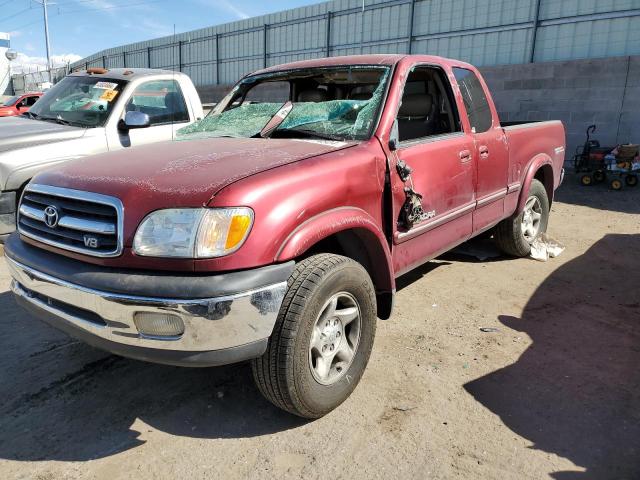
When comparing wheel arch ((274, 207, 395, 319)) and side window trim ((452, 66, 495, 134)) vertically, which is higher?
side window trim ((452, 66, 495, 134))

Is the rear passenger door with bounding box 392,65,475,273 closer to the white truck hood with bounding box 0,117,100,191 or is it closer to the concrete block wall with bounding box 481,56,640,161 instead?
the white truck hood with bounding box 0,117,100,191

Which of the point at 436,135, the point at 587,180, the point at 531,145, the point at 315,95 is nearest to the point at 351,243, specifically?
the point at 436,135

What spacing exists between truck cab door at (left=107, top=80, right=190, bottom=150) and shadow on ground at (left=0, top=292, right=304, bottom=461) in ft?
8.54

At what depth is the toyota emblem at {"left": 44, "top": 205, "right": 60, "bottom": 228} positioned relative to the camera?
2.46 m

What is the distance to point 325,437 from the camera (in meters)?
2.51

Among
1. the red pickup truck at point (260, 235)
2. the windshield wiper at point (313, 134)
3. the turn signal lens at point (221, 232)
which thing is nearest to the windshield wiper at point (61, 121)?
the red pickup truck at point (260, 235)

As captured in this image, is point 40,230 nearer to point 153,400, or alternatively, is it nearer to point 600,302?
point 153,400

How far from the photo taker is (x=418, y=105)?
3.98m

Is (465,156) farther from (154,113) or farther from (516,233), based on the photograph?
(154,113)

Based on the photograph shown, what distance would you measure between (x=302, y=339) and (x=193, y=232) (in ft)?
2.25

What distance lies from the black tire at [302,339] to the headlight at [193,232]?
0.36 meters

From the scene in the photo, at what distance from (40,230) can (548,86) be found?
9919mm

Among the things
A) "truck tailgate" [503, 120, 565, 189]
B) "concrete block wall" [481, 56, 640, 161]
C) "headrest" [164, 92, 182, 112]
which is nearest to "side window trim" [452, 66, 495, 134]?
"truck tailgate" [503, 120, 565, 189]

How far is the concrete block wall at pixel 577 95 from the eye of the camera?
912 cm
